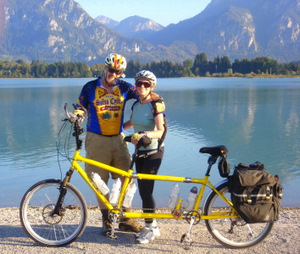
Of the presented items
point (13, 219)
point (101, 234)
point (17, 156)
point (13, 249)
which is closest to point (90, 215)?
point (13, 219)

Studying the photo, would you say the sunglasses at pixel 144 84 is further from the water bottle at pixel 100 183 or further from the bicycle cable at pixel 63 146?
the water bottle at pixel 100 183

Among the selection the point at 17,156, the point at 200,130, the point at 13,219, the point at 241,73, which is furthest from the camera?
the point at 241,73

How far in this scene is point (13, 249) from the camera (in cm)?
430

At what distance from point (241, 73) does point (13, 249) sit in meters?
188

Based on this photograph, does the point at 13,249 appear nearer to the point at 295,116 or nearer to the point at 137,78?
the point at 137,78

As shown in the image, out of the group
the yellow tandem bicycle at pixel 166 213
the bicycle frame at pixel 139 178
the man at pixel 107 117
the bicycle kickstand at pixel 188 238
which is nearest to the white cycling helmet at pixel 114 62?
the man at pixel 107 117

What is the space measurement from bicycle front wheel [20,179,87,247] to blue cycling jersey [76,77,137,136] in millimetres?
836

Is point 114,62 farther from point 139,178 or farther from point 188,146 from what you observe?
point 188,146

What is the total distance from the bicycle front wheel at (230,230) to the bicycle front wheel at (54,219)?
1.40 meters

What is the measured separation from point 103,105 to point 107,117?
0.50 ft

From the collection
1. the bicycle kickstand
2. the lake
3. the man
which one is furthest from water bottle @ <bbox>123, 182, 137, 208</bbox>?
the lake

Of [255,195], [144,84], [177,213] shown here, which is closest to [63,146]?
[144,84]

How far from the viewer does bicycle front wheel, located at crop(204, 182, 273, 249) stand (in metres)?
4.33

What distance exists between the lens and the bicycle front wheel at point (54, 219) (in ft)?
14.4
